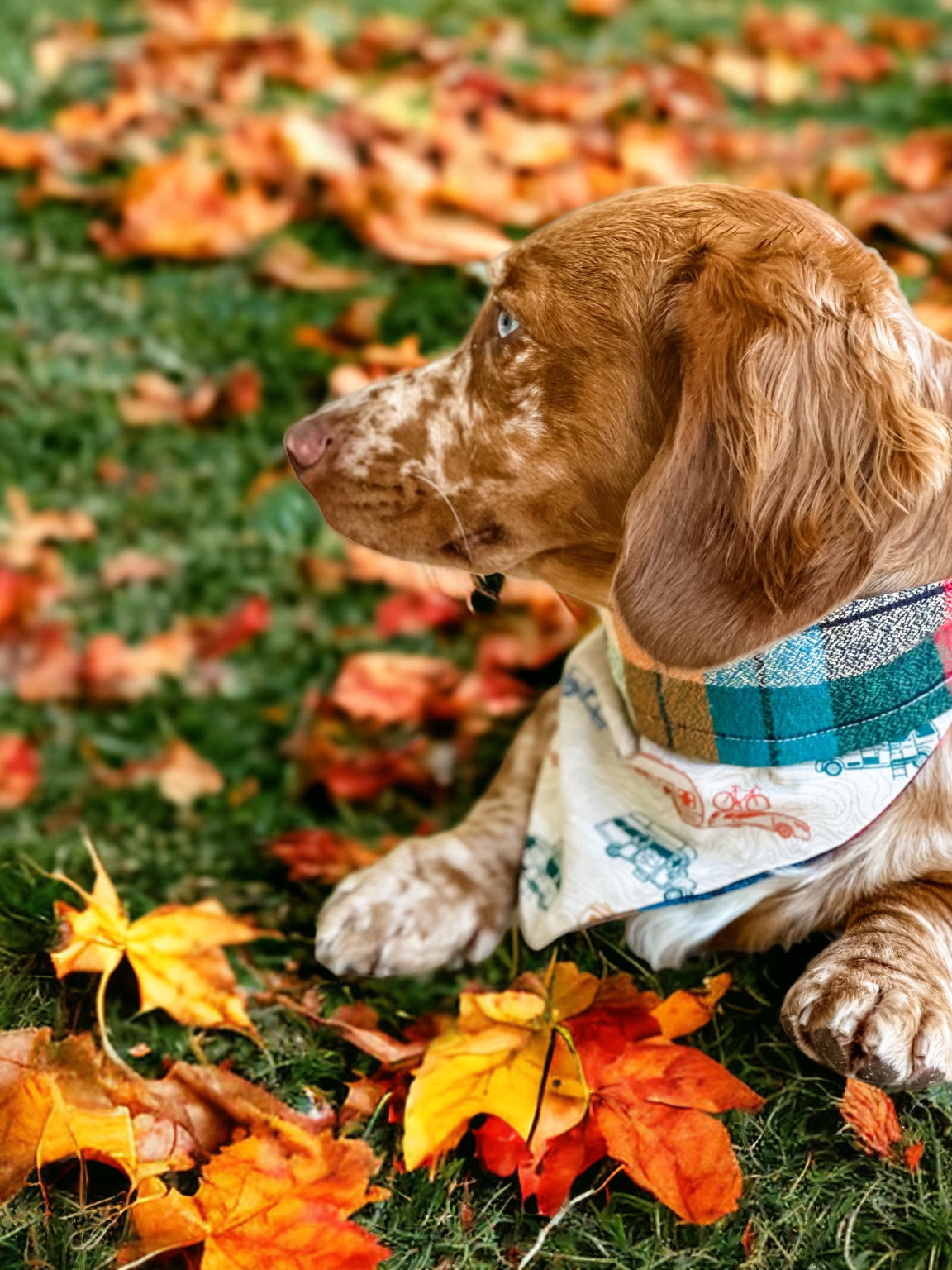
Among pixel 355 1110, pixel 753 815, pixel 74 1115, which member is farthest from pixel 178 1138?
pixel 753 815

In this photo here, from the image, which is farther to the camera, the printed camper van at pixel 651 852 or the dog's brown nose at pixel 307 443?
the dog's brown nose at pixel 307 443

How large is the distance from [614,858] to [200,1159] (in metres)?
0.85

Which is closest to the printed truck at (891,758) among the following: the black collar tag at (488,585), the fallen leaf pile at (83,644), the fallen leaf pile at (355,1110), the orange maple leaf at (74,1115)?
the fallen leaf pile at (355,1110)

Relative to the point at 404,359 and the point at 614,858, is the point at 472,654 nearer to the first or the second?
the point at 404,359

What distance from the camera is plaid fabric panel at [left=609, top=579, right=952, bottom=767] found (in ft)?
6.32

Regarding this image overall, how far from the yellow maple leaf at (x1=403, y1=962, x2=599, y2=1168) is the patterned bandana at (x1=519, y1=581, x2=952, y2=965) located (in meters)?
0.16

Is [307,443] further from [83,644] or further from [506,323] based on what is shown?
[83,644]

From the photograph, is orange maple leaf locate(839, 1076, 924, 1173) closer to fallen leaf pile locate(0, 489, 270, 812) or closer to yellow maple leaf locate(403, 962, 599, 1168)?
yellow maple leaf locate(403, 962, 599, 1168)

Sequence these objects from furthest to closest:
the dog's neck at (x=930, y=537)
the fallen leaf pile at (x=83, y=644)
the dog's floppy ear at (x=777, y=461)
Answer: the fallen leaf pile at (x=83, y=644) < the dog's neck at (x=930, y=537) < the dog's floppy ear at (x=777, y=461)

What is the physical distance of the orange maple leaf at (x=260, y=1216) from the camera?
5.66 ft

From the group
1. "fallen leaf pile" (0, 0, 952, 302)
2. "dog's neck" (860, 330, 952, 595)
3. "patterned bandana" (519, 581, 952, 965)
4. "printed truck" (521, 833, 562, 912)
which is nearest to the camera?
"dog's neck" (860, 330, 952, 595)

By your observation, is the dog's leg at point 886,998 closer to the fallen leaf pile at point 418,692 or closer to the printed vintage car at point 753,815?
the printed vintage car at point 753,815

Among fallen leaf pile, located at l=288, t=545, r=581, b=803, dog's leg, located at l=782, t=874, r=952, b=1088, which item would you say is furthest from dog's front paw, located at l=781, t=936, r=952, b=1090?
fallen leaf pile, located at l=288, t=545, r=581, b=803

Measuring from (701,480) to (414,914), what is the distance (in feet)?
3.48
